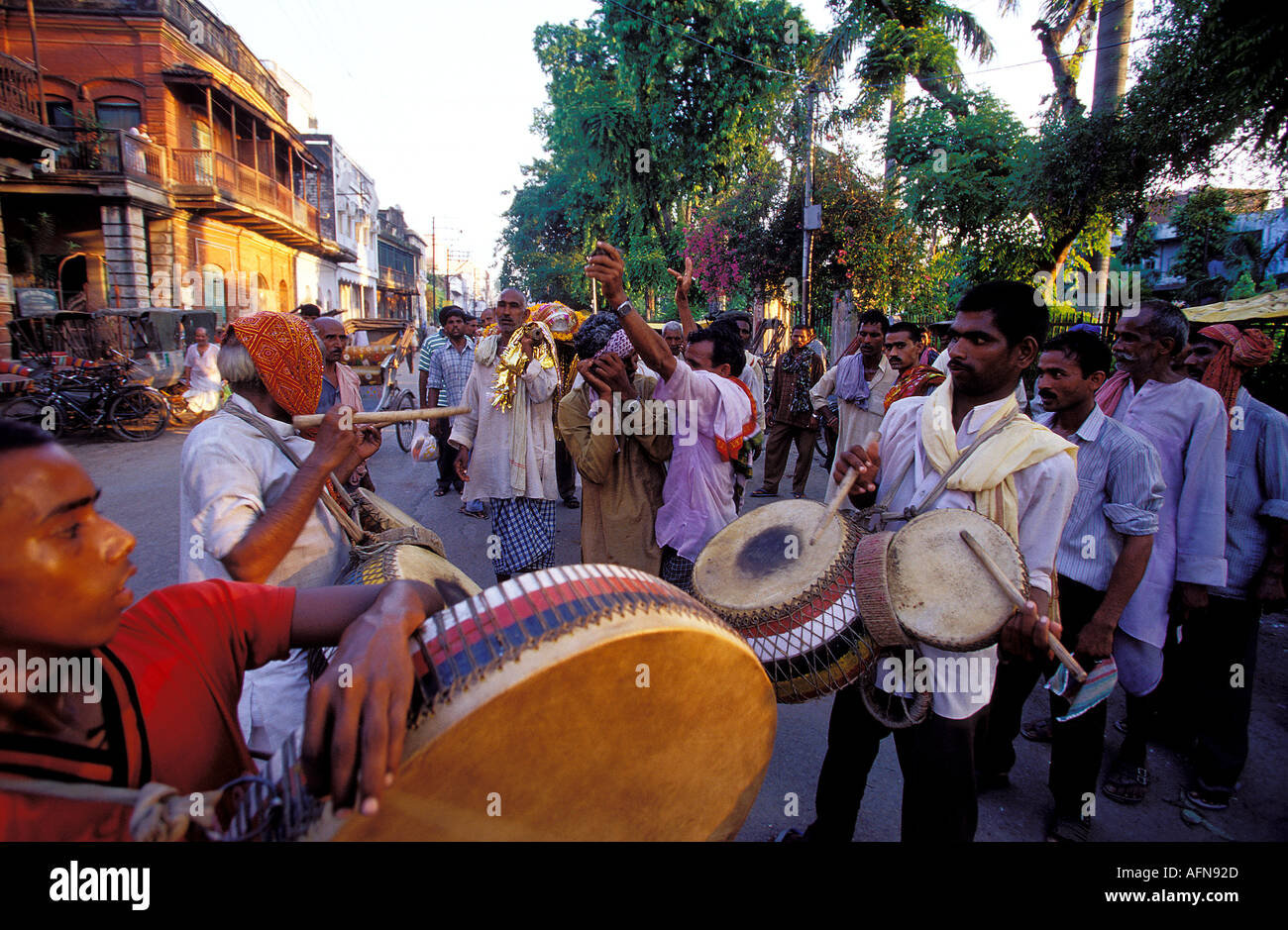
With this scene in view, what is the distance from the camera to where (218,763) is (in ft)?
3.91

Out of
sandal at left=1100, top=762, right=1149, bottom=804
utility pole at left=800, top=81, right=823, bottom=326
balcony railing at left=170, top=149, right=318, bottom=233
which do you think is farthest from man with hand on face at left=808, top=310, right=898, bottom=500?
balcony railing at left=170, top=149, right=318, bottom=233

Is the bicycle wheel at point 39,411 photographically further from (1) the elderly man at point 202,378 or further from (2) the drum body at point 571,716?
(2) the drum body at point 571,716

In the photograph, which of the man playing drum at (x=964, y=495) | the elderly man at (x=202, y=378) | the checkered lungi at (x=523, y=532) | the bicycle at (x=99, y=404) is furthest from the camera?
the bicycle at (x=99, y=404)

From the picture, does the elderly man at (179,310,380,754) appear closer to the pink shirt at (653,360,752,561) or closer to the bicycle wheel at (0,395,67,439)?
the pink shirt at (653,360,752,561)

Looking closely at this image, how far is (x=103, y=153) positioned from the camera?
19297 millimetres

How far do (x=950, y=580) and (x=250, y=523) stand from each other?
6.20 feet

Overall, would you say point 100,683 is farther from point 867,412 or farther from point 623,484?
point 867,412

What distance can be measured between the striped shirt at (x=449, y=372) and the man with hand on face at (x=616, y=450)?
12.3 feet

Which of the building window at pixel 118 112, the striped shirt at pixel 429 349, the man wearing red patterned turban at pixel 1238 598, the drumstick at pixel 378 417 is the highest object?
the building window at pixel 118 112

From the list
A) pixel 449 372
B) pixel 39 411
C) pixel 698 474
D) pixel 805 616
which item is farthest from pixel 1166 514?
pixel 39 411

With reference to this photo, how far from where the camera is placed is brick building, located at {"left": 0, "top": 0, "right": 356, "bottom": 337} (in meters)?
19.3

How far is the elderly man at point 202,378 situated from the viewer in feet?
37.0

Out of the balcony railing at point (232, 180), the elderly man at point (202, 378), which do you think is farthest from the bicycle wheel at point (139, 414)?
the balcony railing at point (232, 180)
